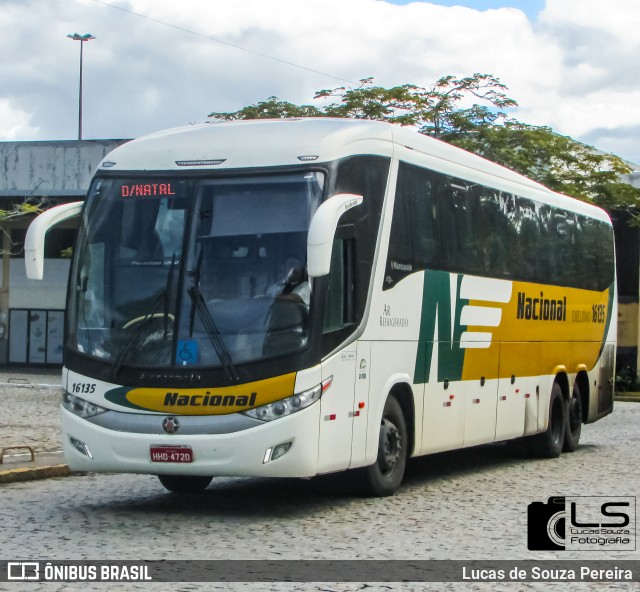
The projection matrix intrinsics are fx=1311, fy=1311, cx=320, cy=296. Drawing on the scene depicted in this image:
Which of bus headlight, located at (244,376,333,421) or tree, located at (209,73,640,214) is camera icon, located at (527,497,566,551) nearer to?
bus headlight, located at (244,376,333,421)

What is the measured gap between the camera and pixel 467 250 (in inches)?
583

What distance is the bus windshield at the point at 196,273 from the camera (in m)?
10.7

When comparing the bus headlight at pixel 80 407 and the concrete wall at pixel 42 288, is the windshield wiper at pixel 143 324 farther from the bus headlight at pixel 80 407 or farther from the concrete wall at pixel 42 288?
the concrete wall at pixel 42 288

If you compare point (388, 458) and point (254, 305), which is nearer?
point (254, 305)

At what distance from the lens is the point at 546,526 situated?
1019cm

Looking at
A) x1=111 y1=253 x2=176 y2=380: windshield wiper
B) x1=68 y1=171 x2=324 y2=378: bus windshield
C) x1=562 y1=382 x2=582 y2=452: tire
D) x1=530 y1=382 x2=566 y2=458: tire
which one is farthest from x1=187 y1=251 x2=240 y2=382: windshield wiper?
x1=562 y1=382 x2=582 y2=452: tire

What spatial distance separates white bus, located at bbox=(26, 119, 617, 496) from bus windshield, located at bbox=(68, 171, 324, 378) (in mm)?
15

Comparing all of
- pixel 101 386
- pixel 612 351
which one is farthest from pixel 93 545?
pixel 612 351

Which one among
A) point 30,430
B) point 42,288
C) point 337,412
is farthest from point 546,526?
point 42,288

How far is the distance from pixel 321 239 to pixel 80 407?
265cm

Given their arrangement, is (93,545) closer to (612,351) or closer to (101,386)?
(101,386)

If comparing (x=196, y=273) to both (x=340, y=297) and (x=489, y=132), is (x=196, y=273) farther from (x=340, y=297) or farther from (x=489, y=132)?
(x=489, y=132)

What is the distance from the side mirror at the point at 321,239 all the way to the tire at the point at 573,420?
942 cm

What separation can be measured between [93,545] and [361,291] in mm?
3628
